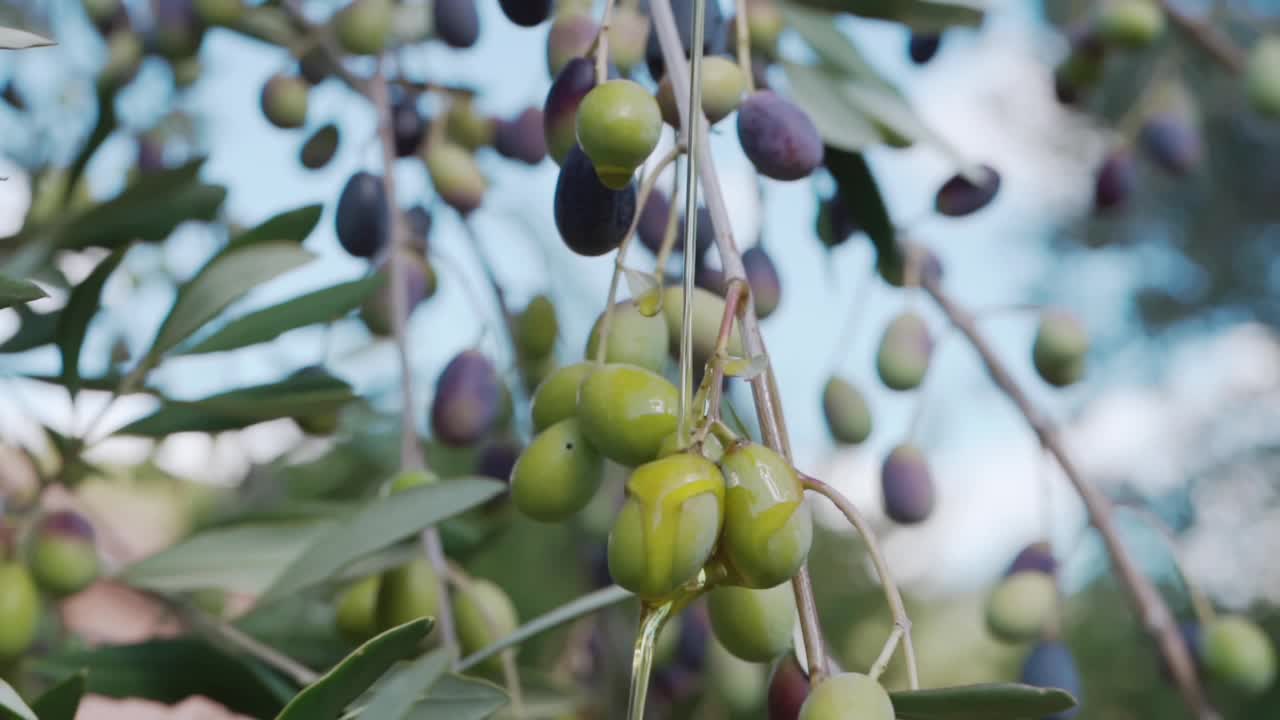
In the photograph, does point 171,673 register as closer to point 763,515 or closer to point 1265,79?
point 763,515

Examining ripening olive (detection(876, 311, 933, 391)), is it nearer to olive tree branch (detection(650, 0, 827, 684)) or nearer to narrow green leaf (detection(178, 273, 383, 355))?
narrow green leaf (detection(178, 273, 383, 355))

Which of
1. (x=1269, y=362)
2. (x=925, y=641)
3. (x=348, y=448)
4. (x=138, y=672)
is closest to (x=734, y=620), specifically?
(x=138, y=672)

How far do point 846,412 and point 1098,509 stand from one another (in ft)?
0.51

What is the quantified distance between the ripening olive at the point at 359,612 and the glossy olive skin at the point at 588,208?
0.77ft

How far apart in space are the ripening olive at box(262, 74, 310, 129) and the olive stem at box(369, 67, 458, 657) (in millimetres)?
46

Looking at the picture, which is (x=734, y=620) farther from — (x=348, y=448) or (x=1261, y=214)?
(x=1261, y=214)

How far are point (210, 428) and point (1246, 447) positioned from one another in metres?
3.84

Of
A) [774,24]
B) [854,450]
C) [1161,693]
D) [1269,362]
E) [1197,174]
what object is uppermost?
[774,24]

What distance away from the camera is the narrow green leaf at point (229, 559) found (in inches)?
22.5

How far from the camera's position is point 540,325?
0.59 metres

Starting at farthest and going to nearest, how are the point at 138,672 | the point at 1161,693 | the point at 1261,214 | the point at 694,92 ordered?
the point at 1261,214, the point at 1161,693, the point at 138,672, the point at 694,92

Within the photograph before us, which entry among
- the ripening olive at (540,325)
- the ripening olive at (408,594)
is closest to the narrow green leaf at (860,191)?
the ripening olive at (540,325)

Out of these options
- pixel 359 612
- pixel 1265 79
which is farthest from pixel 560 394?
pixel 1265 79

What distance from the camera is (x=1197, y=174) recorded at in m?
4.79
